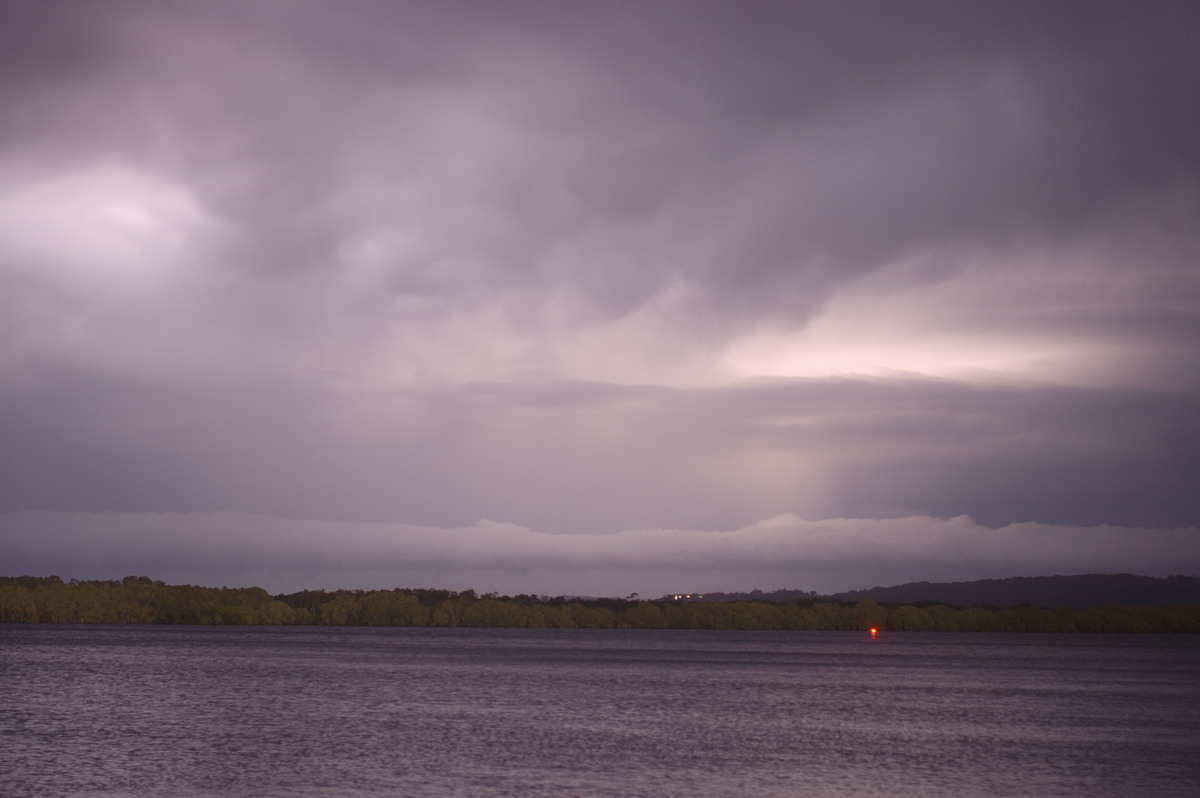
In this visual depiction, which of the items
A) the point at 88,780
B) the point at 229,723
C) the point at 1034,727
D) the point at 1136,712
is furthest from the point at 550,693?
the point at 88,780

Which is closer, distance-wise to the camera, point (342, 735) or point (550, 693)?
point (342, 735)

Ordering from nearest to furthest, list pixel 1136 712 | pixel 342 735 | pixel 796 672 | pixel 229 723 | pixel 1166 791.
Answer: pixel 1166 791 < pixel 342 735 < pixel 229 723 < pixel 1136 712 < pixel 796 672

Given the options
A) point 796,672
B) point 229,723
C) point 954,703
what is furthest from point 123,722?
point 796,672

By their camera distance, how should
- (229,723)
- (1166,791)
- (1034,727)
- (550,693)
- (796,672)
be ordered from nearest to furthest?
(1166,791) < (229,723) < (1034,727) < (550,693) < (796,672)

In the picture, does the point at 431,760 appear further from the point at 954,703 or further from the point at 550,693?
the point at 954,703

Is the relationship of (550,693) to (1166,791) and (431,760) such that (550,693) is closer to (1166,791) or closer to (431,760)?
(431,760)

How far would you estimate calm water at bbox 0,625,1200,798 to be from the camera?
137 feet

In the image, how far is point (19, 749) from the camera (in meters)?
47.0

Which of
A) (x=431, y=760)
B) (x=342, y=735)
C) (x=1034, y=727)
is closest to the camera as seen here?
(x=431, y=760)

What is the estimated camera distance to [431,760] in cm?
4684

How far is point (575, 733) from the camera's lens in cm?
5706

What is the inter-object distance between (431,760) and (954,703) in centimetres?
4882

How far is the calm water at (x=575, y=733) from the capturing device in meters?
41.9

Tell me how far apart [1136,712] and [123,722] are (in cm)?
6496
